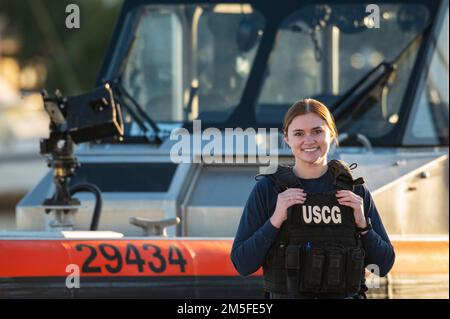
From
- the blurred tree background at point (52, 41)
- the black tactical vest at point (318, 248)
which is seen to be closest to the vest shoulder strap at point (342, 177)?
the black tactical vest at point (318, 248)

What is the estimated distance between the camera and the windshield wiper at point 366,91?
9.40 meters

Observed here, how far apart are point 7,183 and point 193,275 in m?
26.8

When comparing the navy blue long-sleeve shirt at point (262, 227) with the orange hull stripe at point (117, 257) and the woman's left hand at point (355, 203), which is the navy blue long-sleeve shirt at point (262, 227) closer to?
the woman's left hand at point (355, 203)

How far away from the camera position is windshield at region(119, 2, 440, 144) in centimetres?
960

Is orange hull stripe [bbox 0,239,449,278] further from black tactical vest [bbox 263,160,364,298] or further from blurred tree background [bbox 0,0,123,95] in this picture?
blurred tree background [bbox 0,0,123,95]

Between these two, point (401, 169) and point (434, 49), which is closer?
point (401, 169)

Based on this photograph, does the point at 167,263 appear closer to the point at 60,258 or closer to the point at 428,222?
the point at 60,258

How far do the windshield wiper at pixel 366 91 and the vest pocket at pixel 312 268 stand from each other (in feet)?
11.9

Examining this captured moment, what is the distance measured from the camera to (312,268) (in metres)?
5.77

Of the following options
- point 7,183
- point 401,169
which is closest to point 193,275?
point 401,169

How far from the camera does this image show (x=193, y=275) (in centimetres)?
→ 794
